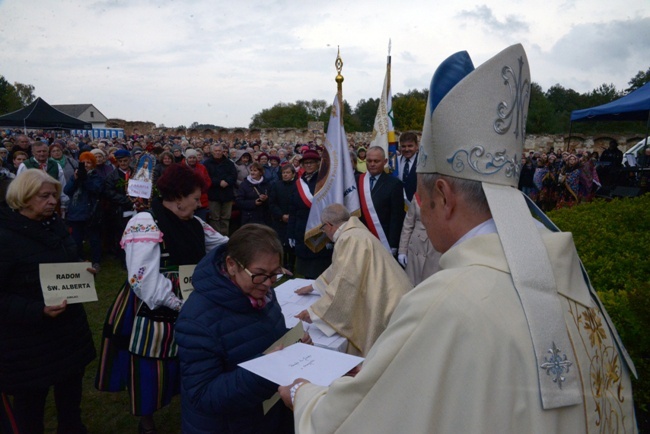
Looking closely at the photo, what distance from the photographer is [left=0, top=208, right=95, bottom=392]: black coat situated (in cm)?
263

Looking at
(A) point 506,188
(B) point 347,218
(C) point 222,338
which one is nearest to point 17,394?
(C) point 222,338

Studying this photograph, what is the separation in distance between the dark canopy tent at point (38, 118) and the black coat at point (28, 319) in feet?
59.7

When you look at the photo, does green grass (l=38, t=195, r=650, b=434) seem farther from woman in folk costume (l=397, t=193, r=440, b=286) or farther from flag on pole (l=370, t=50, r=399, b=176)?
flag on pole (l=370, t=50, r=399, b=176)

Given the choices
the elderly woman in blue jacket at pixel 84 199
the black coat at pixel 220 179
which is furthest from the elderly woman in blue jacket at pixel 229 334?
the black coat at pixel 220 179

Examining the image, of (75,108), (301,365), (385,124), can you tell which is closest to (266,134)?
(385,124)

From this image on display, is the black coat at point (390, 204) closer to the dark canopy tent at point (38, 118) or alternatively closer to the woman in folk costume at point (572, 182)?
the woman in folk costume at point (572, 182)

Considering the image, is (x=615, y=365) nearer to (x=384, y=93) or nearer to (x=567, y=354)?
(x=567, y=354)

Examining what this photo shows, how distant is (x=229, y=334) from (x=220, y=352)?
86mm

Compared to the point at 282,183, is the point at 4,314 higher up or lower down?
lower down

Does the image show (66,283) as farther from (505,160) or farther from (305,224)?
(305,224)

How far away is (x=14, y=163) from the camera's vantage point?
789 centimetres

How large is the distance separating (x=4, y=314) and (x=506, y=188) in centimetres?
277

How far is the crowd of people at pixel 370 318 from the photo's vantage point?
1.16m

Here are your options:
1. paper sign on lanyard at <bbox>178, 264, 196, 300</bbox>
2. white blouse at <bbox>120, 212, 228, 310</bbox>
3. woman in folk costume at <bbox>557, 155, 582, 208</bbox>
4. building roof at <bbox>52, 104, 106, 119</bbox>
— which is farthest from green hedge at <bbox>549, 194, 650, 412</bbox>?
building roof at <bbox>52, 104, 106, 119</bbox>
